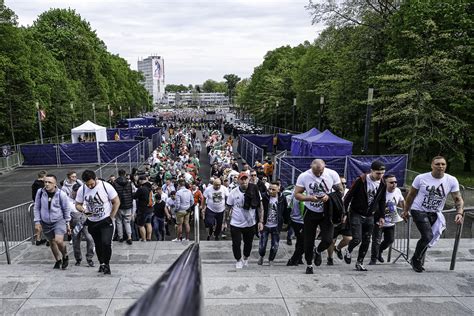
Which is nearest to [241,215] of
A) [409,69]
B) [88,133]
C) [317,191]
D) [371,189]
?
[317,191]

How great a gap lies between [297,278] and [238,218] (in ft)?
4.25

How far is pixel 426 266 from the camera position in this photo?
5883mm

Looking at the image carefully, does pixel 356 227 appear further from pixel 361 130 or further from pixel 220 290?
pixel 361 130

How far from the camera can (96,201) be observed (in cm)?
536

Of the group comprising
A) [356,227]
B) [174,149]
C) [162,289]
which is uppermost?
[162,289]

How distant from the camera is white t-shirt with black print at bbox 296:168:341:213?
5051mm

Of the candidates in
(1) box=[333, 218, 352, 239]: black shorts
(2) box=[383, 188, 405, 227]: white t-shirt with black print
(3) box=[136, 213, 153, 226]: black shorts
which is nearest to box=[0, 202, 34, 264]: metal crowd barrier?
(3) box=[136, 213, 153, 226]: black shorts

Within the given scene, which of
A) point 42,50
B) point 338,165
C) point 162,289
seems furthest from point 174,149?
point 162,289

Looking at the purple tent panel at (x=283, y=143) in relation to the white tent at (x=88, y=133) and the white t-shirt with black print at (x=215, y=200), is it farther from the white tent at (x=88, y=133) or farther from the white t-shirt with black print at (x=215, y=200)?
the white t-shirt with black print at (x=215, y=200)

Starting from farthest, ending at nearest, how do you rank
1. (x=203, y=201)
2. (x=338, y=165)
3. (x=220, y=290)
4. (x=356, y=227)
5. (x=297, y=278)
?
(x=338, y=165)
(x=203, y=201)
(x=356, y=227)
(x=297, y=278)
(x=220, y=290)

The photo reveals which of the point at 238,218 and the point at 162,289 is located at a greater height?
the point at 162,289

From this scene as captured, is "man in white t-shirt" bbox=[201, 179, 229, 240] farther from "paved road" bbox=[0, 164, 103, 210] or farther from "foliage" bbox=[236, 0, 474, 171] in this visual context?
"foliage" bbox=[236, 0, 474, 171]

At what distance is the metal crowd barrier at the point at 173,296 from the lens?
1403mm

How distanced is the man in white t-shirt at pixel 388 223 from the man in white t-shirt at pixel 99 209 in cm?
401
